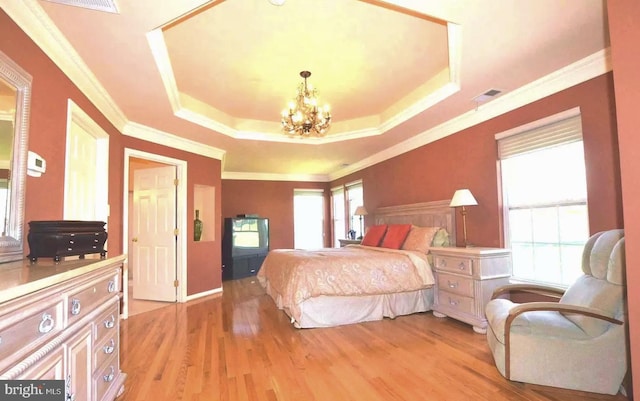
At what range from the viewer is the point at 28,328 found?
105 centimetres

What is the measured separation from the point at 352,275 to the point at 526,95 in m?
2.59

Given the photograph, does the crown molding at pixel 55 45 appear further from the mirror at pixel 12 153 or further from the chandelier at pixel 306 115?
the chandelier at pixel 306 115

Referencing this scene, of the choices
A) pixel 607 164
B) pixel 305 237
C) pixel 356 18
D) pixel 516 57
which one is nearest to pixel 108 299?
pixel 356 18

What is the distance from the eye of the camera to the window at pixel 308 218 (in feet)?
26.9

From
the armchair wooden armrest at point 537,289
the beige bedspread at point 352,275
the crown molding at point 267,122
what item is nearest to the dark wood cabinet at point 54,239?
the crown molding at point 267,122

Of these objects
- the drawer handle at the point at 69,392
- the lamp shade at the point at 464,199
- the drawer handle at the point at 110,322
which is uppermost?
the lamp shade at the point at 464,199

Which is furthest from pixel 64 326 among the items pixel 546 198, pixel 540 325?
pixel 546 198

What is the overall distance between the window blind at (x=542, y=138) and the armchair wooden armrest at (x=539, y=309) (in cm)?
158

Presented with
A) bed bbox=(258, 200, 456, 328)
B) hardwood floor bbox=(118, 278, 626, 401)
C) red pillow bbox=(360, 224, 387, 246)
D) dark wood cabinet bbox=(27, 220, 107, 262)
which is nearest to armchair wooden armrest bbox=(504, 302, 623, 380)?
hardwood floor bbox=(118, 278, 626, 401)

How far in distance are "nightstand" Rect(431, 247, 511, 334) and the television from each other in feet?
14.8

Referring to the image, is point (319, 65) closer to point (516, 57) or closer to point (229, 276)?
point (516, 57)

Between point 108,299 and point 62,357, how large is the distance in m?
0.58

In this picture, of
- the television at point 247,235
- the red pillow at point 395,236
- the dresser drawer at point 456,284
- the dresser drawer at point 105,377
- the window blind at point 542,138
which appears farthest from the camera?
the television at point 247,235

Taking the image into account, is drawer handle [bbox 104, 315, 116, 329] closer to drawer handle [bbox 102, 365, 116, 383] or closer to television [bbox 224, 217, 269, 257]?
drawer handle [bbox 102, 365, 116, 383]
